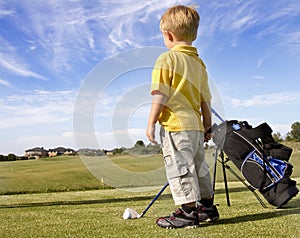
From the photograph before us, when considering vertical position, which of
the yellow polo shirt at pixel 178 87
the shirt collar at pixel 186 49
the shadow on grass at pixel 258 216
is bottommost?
the shadow on grass at pixel 258 216

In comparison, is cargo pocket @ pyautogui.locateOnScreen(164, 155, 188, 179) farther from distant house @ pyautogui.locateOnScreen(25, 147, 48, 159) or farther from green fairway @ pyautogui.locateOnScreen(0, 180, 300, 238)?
distant house @ pyautogui.locateOnScreen(25, 147, 48, 159)

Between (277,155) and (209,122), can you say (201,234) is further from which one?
(277,155)

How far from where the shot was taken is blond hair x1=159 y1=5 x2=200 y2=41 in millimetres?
3252

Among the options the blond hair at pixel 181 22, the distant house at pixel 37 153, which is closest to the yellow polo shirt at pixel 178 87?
the blond hair at pixel 181 22

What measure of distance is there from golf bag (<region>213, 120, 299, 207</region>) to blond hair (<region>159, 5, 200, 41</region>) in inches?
49.8

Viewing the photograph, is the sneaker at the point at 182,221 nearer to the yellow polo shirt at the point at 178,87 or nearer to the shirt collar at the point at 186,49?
the yellow polo shirt at the point at 178,87

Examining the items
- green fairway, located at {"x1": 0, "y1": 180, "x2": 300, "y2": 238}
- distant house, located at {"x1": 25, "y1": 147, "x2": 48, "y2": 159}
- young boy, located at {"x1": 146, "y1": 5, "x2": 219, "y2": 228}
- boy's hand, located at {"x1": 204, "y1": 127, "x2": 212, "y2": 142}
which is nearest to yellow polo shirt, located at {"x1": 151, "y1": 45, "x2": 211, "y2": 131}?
young boy, located at {"x1": 146, "y1": 5, "x2": 219, "y2": 228}

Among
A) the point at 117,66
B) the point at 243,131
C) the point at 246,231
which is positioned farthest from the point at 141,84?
the point at 246,231

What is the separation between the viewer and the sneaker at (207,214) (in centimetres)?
334

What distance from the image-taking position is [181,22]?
128 inches

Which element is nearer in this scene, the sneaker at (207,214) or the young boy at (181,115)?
the young boy at (181,115)

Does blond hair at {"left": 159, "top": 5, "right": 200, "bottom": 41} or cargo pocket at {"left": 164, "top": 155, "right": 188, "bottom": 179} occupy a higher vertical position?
blond hair at {"left": 159, "top": 5, "right": 200, "bottom": 41}

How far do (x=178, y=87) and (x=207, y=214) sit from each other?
1.11 meters

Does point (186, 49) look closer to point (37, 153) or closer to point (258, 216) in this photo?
point (258, 216)
